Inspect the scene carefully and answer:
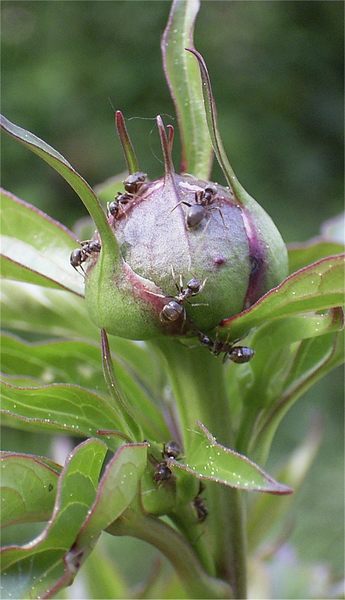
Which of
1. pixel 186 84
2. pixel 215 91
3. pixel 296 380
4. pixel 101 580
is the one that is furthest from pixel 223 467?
pixel 215 91

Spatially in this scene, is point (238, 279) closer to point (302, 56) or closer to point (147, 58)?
point (147, 58)

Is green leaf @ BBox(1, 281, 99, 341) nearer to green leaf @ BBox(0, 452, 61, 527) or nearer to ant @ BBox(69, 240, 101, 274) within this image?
ant @ BBox(69, 240, 101, 274)

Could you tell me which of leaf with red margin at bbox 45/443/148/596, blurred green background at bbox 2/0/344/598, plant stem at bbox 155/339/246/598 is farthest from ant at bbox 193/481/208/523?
blurred green background at bbox 2/0/344/598

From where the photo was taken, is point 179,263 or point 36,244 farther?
point 36,244

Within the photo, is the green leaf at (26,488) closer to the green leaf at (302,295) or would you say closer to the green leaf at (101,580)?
the green leaf at (302,295)

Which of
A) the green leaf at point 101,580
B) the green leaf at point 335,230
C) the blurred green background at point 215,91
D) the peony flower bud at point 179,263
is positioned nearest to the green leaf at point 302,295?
the peony flower bud at point 179,263

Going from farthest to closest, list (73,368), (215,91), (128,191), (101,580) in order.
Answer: (215,91) < (101,580) < (73,368) < (128,191)

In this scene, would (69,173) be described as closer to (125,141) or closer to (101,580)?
(125,141)
